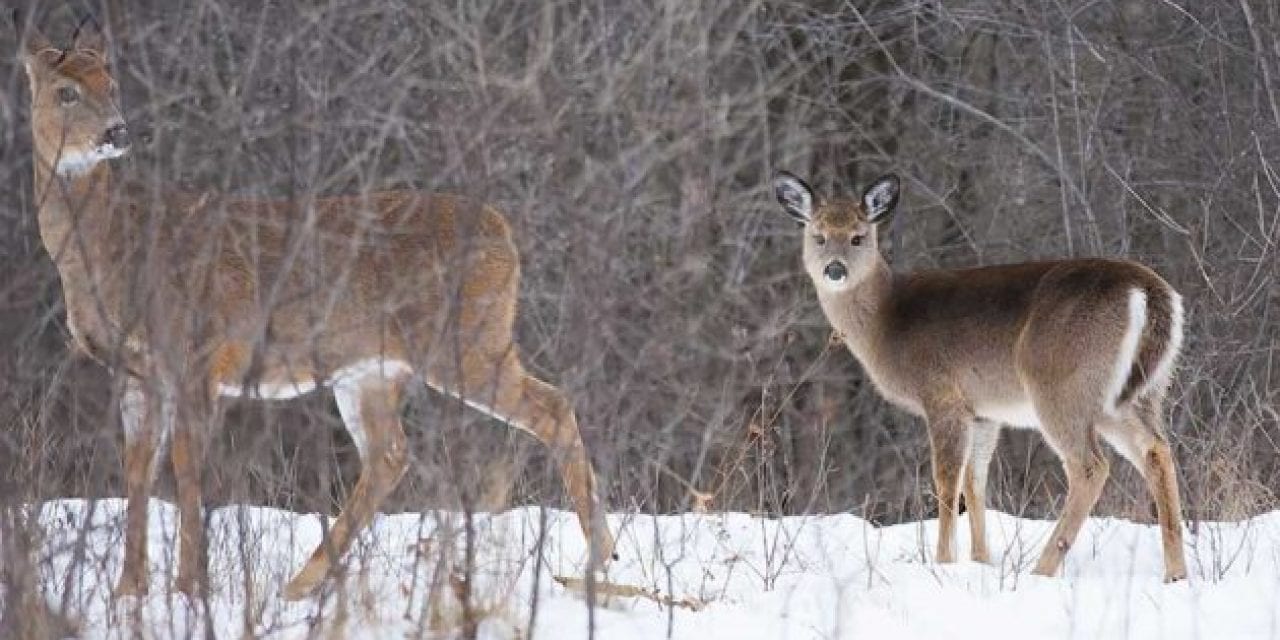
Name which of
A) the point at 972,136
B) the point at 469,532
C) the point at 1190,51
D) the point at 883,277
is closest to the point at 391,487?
the point at 469,532

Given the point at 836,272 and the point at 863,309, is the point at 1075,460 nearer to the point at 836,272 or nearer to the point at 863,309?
the point at 863,309

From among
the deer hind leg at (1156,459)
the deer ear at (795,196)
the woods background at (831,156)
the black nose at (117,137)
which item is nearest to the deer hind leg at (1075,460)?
the deer hind leg at (1156,459)

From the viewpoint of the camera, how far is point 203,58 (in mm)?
12812

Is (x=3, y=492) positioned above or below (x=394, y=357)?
below

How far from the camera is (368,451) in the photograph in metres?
7.51

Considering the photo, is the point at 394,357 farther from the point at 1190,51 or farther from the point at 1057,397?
the point at 1190,51

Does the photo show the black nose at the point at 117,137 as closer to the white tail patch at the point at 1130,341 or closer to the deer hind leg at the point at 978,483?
the deer hind leg at the point at 978,483

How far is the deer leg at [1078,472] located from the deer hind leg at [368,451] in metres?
2.32

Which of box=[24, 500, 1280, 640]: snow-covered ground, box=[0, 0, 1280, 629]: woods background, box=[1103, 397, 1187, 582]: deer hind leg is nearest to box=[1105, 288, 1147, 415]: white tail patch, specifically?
box=[1103, 397, 1187, 582]: deer hind leg

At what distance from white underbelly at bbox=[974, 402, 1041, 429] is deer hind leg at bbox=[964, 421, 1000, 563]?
0.28 feet

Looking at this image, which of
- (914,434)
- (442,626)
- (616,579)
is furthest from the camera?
(914,434)

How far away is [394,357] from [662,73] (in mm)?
5613

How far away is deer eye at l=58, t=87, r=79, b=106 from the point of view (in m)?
7.39

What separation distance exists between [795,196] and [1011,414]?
1.89 m
